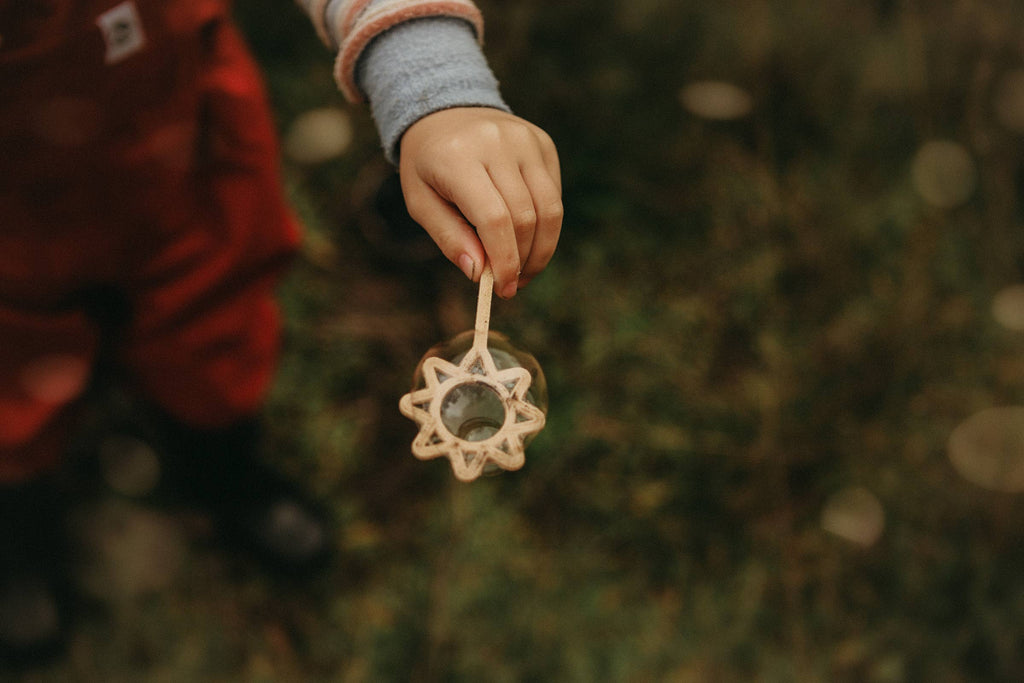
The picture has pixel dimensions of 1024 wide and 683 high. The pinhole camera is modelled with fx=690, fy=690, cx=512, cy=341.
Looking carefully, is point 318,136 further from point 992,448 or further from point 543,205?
point 992,448

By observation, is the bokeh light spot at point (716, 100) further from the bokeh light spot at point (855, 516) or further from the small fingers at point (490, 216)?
the small fingers at point (490, 216)

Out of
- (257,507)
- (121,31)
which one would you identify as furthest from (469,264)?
(257,507)

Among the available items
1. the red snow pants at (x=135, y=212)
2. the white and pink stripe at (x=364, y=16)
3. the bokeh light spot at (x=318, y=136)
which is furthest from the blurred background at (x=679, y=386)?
the white and pink stripe at (x=364, y=16)

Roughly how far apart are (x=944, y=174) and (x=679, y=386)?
595mm

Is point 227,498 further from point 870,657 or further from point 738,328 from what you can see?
point 870,657

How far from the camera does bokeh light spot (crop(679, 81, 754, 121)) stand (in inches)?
45.4

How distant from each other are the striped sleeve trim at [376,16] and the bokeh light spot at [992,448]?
987mm

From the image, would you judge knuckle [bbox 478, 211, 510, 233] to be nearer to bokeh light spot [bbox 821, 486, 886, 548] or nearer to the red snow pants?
the red snow pants

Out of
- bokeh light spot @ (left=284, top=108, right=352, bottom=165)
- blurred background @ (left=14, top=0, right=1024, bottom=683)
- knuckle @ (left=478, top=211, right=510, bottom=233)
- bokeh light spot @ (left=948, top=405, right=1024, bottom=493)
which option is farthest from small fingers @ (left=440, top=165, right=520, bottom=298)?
bokeh light spot @ (left=948, top=405, right=1024, bottom=493)

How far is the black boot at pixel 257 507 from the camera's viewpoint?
3.05 feet

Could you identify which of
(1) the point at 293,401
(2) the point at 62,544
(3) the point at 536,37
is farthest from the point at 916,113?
(2) the point at 62,544

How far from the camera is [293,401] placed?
102 centimetres

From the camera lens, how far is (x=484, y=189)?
17.1 inches

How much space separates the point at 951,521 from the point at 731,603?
0.36 metres
